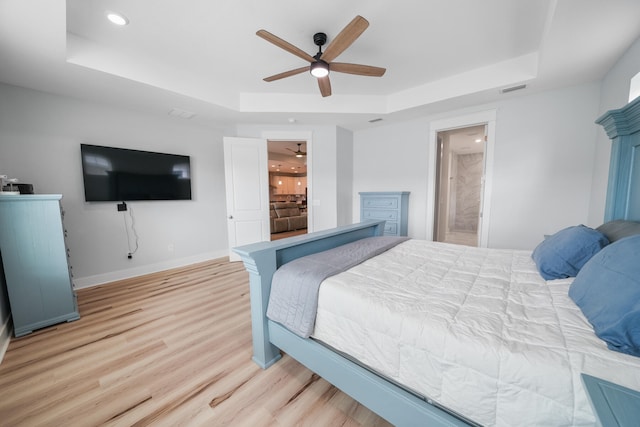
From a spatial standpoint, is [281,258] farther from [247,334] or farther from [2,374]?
[2,374]

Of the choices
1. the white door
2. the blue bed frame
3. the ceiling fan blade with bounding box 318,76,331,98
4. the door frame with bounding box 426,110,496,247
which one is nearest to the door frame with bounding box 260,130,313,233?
the white door

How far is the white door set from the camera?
3822mm

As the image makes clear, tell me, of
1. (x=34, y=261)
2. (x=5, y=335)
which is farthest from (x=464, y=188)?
(x=5, y=335)

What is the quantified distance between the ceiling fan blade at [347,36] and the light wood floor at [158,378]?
2.37m

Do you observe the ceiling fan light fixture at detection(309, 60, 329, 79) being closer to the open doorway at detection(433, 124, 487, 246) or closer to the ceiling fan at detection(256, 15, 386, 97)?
the ceiling fan at detection(256, 15, 386, 97)

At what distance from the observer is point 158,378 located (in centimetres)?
152

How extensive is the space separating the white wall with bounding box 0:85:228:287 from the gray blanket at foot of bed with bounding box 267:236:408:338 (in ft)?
9.56

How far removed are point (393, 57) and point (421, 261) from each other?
2.22 m

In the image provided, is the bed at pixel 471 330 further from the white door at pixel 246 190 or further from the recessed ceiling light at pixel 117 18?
the white door at pixel 246 190

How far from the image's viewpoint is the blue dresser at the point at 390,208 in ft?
12.7

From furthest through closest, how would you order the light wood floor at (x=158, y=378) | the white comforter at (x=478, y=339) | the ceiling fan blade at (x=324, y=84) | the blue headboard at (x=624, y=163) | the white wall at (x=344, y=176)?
the white wall at (x=344, y=176)
the ceiling fan blade at (x=324, y=84)
the blue headboard at (x=624, y=163)
the light wood floor at (x=158, y=378)
the white comforter at (x=478, y=339)

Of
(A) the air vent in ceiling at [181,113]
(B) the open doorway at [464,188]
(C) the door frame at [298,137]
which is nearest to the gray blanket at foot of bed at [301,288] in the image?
(C) the door frame at [298,137]

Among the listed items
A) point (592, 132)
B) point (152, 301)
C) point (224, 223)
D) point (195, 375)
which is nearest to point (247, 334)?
point (195, 375)

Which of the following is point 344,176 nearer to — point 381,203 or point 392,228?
point 381,203
